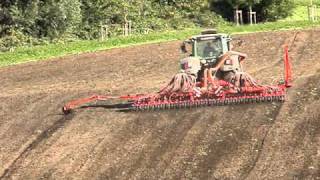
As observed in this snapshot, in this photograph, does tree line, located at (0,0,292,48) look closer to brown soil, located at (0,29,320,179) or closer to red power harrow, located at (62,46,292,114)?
brown soil, located at (0,29,320,179)

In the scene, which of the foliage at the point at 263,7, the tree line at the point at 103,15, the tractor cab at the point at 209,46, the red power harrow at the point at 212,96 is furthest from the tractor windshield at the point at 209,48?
the foliage at the point at 263,7

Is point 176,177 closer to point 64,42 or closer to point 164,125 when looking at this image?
point 164,125

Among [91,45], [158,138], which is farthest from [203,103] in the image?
[91,45]

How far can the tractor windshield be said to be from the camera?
1805 cm

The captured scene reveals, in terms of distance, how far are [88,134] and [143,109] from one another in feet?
7.41

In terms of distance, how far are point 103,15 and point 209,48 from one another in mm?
25535

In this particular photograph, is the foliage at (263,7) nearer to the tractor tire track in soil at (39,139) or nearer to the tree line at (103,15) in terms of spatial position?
the tree line at (103,15)

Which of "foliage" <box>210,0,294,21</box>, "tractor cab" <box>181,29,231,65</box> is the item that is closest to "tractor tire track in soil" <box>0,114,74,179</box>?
"tractor cab" <box>181,29,231,65</box>

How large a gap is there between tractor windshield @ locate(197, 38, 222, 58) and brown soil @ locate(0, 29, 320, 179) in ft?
7.59

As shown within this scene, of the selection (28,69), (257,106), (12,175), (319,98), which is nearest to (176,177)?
(12,175)

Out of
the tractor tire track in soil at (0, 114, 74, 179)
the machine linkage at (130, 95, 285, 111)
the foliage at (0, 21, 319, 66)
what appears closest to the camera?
the tractor tire track in soil at (0, 114, 74, 179)

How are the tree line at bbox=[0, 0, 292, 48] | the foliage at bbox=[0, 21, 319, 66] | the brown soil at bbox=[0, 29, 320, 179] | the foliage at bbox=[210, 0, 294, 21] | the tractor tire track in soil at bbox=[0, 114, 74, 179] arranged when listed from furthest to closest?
the foliage at bbox=[210, 0, 294, 21], the tree line at bbox=[0, 0, 292, 48], the foliage at bbox=[0, 21, 319, 66], the tractor tire track in soil at bbox=[0, 114, 74, 179], the brown soil at bbox=[0, 29, 320, 179]

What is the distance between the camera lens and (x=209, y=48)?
715 inches

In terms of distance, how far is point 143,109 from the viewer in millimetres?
16781
